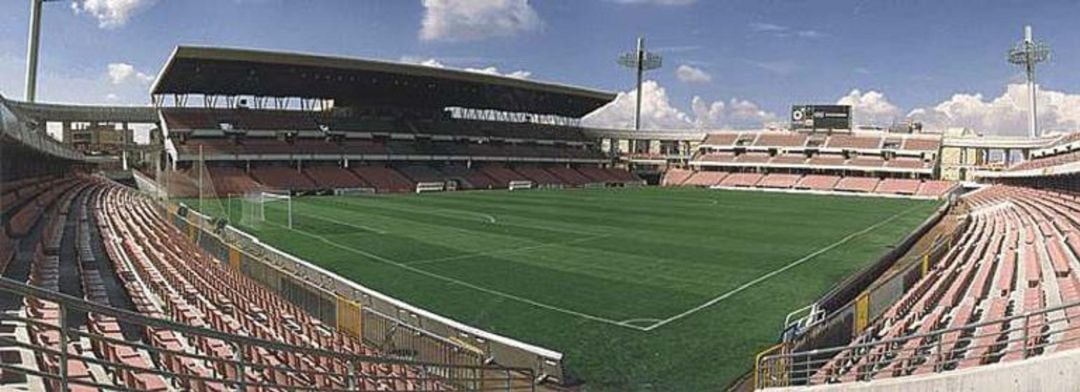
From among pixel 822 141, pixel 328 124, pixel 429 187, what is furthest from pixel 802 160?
pixel 328 124

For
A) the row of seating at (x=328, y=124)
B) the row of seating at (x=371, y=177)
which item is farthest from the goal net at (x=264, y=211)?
the row of seating at (x=328, y=124)

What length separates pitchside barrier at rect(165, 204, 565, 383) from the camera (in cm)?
1173

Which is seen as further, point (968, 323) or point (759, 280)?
point (759, 280)

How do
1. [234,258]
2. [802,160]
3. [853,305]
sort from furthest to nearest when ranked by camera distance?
[802,160] < [234,258] < [853,305]

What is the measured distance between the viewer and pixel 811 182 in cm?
7606

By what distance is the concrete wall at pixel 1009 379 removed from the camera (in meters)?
5.71

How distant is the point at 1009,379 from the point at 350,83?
62.1 m

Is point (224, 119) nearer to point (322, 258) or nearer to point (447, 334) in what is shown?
point (322, 258)

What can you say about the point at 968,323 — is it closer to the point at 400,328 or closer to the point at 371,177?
Result: the point at 400,328

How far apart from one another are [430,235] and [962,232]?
23812 mm

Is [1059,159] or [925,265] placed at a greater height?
[1059,159]

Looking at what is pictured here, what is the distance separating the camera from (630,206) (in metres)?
48.0

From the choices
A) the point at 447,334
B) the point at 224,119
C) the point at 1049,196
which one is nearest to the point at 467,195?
the point at 224,119

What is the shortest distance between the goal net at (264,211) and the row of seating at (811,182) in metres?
48.7
